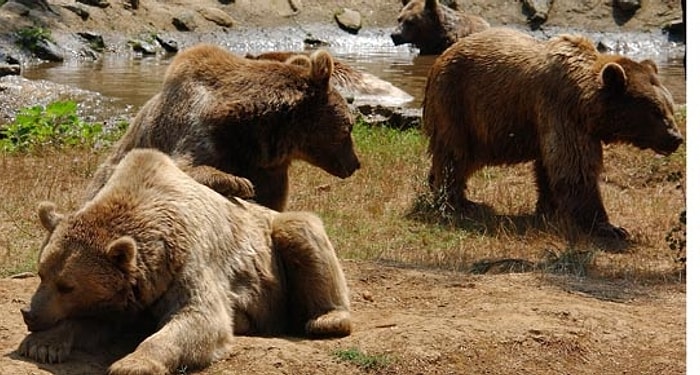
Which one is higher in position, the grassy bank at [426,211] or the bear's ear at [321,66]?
the bear's ear at [321,66]

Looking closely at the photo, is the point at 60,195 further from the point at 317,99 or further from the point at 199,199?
the point at 199,199

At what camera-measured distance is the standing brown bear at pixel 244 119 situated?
296 inches

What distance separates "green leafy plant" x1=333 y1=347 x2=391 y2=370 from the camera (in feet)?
19.1

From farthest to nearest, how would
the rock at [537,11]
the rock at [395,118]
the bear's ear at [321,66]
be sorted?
the rock at [537,11] → the rock at [395,118] → the bear's ear at [321,66]

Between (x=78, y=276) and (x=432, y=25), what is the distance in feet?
65.4

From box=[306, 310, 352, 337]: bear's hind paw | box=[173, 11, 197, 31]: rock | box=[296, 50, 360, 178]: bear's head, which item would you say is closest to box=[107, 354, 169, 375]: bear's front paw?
box=[306, 310, 352, 337]: bear's hind paw

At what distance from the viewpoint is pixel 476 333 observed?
6.28 m

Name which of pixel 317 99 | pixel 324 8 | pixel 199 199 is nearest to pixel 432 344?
pixel 199 199

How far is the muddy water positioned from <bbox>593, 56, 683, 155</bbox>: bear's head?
7.71 meters

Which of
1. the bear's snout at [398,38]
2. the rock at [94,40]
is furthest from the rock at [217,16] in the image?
the bear's snout at [398,38]

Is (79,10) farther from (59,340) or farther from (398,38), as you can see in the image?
(59,340)

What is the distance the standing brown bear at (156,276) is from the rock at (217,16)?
20.5 metres

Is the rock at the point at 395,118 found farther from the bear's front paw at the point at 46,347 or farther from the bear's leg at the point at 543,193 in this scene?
the bear's front paw at the point at 46,347

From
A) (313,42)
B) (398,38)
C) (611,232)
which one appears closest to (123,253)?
(611,232)
